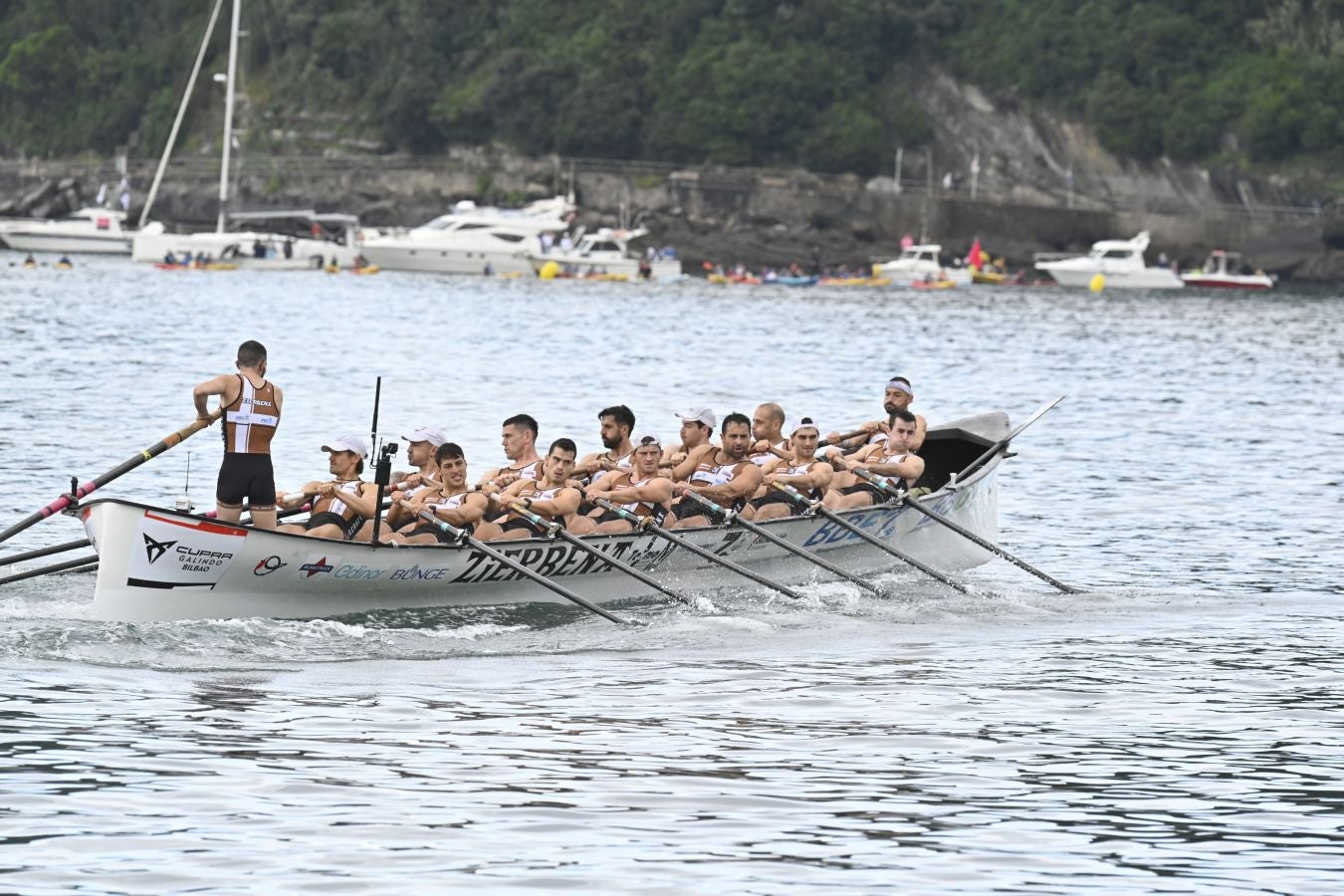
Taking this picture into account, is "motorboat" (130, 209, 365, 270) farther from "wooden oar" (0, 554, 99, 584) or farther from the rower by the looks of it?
"wooden oar" (0, 554, 99, 584)

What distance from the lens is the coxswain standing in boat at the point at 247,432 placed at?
17703 millimetres

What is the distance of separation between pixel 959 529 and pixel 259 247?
71666mm

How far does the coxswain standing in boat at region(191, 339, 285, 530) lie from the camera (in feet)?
58.1

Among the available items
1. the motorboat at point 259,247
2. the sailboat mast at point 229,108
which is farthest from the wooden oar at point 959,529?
the motorboat at point 259,247

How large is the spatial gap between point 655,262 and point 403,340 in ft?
118

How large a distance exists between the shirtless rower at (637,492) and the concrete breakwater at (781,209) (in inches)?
2948

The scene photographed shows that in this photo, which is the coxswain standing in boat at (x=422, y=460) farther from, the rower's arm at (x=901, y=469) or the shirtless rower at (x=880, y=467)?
the rower's arm at (x=901, y=469)

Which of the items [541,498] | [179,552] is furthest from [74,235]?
[179,552]

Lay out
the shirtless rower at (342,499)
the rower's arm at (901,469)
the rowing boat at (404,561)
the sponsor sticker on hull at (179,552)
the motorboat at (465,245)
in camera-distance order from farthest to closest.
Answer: the motorboat at (465,245) → the rower's arm at (901,469) → the shirtless rower at (342,499) → the rowing boat at (404,561) → the sponsor sticker on hull at (179,552)

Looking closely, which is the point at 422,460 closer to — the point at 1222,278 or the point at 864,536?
the point at 864,536

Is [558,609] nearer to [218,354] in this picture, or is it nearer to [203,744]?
[203,744]

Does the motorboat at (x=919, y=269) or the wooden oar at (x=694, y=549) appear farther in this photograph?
the motorboat at (x=919, y=269)

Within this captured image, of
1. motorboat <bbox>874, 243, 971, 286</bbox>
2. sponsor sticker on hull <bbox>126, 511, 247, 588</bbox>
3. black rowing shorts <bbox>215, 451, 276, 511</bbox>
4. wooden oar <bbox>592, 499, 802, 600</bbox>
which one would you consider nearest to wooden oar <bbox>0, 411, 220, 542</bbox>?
black rowing shorts <bbox>215, 451, 276, 511</bbox>

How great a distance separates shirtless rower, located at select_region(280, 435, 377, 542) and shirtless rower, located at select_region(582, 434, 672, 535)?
85.7 inches
